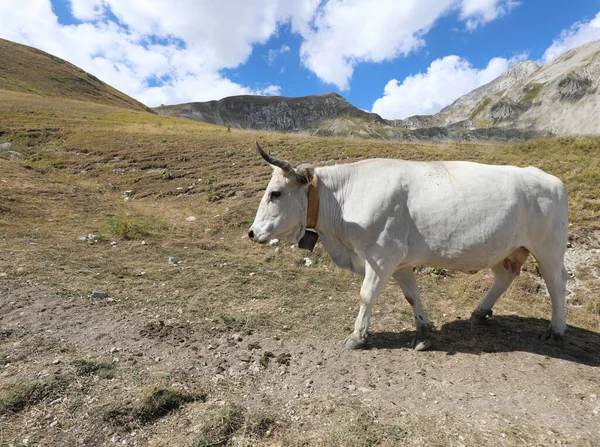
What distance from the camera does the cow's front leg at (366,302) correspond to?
4.57 metres

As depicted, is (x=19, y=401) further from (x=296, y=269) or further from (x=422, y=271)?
(x=422, y=271)

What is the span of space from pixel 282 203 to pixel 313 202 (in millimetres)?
424

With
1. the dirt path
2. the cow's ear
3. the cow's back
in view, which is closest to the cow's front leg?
the dirt path

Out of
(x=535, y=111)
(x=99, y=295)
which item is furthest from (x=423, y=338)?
(x=535, y=111)

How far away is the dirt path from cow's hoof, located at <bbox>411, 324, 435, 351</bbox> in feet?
0.33

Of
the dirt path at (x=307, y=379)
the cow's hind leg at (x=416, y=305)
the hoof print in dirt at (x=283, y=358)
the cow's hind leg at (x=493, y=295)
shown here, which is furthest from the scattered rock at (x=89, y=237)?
the cow's hind leg at (x=493, y=295)

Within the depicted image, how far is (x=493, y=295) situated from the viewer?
18.3 ft

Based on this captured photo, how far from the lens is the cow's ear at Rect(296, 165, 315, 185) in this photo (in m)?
4.79

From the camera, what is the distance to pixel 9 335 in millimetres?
4312

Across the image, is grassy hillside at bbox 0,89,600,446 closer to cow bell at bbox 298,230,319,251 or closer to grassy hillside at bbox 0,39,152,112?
cow bell at bbox 298,230,319,251

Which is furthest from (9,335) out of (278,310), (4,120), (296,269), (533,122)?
(533,122)

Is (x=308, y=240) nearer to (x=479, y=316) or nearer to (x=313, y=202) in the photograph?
(x=313, y=202)

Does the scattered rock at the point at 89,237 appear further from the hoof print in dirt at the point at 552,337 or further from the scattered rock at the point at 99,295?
the hoof print in dirt at the point at 552,337

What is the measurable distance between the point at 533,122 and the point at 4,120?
6054 inches
